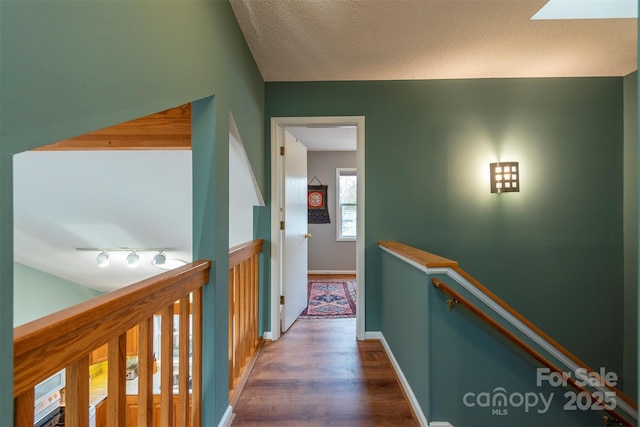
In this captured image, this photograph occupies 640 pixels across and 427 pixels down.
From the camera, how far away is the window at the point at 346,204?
5.88 meters

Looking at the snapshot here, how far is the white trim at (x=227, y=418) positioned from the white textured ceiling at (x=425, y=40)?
2.31 meters

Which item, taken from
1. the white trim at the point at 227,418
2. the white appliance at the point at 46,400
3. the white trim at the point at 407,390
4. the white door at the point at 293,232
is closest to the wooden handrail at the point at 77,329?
the white trim at the point at 227,418

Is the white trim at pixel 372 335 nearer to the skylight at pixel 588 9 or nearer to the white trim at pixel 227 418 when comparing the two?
the white trim at pixel 227 418

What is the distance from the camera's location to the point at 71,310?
28.8 inches

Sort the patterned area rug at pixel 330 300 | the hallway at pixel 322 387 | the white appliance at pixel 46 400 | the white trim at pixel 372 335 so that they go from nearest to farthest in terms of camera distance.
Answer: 1. the hallway at pixel 322 387
2. the white appliance at pixel 46 400
3. the white trim at pixel 372 335
4. the patterned area rug at pixel 330 300

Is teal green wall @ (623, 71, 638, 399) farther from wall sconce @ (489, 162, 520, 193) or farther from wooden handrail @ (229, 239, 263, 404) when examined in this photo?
wooden handrail @ (229, 239, 263, 404)

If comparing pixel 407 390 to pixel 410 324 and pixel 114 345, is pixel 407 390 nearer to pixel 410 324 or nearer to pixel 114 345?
pixel 410 324

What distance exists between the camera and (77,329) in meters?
0.71

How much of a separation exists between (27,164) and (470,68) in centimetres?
343

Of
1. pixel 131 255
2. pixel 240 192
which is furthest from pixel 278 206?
pixel 131 255

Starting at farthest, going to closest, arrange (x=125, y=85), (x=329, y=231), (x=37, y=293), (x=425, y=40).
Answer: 1. (x=329, y=231)
2. (x=37, y=293)
3. (x=425, y=40)
4. (x=125, y=85)

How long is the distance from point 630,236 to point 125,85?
3850 mm

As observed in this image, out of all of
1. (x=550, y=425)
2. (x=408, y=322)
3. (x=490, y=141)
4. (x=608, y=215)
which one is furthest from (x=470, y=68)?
(x=550, y=425)

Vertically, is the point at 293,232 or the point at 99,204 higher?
the point at 99,204
